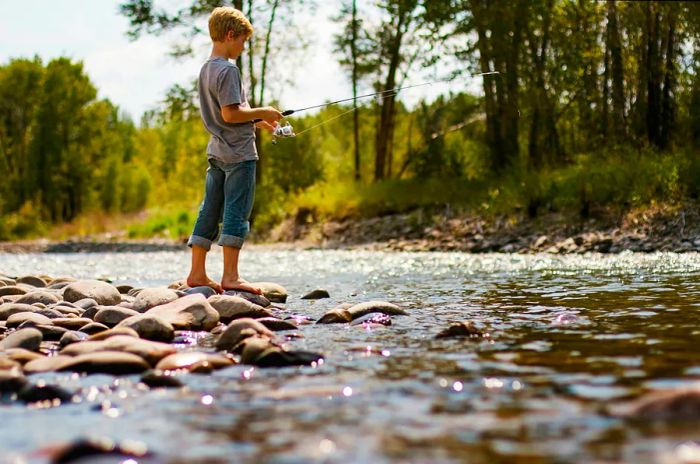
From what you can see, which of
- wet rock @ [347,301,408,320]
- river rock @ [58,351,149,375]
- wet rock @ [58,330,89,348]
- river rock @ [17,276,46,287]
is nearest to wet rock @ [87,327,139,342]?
wet rock @ [58,330,89,348]

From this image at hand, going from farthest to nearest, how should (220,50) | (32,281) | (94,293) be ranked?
(32,281) < (94,293) < (220,50)

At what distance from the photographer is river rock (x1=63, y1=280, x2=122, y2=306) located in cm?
625

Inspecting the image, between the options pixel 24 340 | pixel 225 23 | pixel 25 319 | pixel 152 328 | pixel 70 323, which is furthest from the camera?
pixel 225 23

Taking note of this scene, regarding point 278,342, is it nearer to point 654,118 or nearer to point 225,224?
point 225,224

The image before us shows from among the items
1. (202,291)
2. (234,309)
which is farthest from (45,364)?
(202,291)

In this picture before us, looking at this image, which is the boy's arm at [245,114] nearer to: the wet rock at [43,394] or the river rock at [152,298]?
the river rock at [152,298]

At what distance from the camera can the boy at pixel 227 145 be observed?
19.8 feet

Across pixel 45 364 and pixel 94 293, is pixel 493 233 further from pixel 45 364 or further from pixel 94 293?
pixel 45 364

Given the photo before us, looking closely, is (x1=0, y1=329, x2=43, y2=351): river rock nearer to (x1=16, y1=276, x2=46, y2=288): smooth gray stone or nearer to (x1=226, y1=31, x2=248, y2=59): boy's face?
(x1=226, y1=31, x2=248, y2=59): boy's face

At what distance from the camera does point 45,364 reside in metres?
3.56

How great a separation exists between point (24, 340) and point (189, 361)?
1.06 m

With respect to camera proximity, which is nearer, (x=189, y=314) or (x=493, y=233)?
(x=189, y=314)

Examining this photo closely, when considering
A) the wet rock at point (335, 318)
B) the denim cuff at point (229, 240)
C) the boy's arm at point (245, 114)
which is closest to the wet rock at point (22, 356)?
the wet rock at point (335, 318)

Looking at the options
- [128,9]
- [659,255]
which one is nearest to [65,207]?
[128,9]
